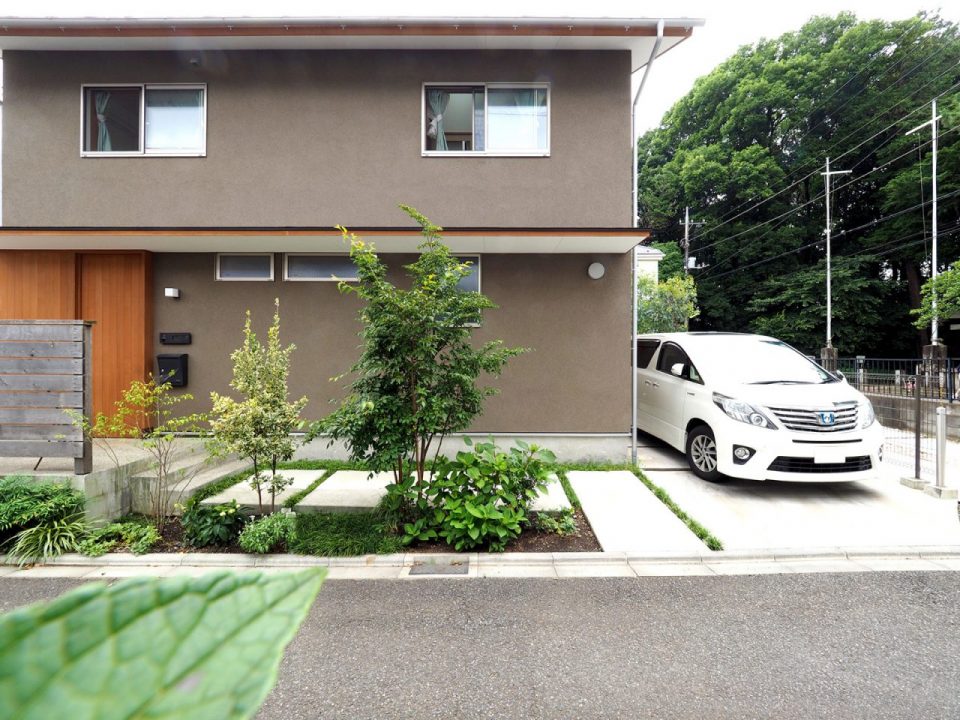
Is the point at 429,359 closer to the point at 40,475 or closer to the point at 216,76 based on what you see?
the point at 40,475

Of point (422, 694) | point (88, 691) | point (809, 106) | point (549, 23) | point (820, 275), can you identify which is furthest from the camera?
point (809, 106)

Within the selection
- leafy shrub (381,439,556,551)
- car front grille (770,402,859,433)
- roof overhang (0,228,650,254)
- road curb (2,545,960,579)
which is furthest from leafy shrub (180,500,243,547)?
car front grille (770,402,859,433)

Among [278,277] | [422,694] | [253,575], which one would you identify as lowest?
[422,694]

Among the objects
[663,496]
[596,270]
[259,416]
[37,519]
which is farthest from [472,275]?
[37,519]

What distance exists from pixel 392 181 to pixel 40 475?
18.3ft

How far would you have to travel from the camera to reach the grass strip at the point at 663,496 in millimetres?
4707

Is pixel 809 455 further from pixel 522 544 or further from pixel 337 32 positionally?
pixel 337 32

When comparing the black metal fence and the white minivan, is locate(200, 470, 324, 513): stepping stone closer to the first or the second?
the white minivan

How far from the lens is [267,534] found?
4363 mm


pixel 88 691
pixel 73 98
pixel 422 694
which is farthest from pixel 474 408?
pixel 73 98

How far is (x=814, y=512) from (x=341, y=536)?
5.17 metres

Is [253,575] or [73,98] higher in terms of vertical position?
[73,98]

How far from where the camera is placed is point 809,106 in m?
27.6

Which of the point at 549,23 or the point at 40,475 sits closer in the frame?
the point at 40,475
